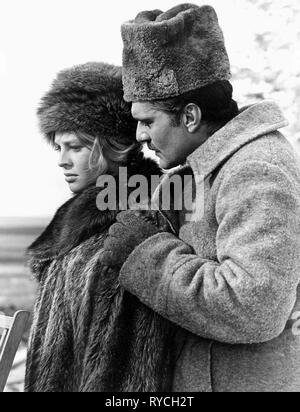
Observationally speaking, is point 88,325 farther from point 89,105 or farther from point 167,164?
point 89,105

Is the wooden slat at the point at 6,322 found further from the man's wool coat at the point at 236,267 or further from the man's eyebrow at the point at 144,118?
the man's eyebrow at the point at 144,118

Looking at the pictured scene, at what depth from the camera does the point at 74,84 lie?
203 centimetres

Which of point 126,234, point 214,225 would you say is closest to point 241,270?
point 214,225

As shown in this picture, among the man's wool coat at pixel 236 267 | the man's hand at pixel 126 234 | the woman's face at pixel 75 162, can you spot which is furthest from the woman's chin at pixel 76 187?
the man's wool coat at pixel 236 267

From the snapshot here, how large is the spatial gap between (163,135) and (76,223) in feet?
1.25

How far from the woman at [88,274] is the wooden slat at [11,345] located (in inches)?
2.2

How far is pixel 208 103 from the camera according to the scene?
1785 mm

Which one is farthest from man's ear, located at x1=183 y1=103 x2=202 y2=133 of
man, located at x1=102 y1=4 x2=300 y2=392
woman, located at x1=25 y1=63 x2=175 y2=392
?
woman, located at x1=25 y1=63 x2=175 y2=392

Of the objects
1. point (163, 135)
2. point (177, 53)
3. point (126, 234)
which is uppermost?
point (177, 53)

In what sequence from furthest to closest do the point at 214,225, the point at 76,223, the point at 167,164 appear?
the point at 76,223
the point at 167,164
the point at 214,225

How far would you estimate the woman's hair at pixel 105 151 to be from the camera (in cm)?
203

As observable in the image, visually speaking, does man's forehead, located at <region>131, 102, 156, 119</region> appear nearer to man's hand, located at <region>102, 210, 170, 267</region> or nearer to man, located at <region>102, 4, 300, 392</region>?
man, located at <region>102, 4, 300, 392</region>

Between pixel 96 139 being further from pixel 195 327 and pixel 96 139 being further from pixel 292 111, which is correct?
pixel 292 111

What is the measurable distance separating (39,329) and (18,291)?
4.43 metres
